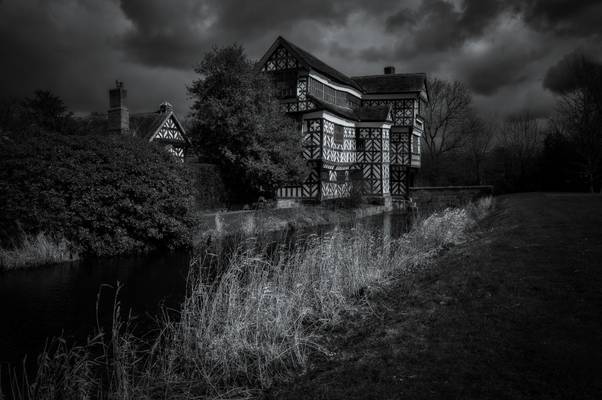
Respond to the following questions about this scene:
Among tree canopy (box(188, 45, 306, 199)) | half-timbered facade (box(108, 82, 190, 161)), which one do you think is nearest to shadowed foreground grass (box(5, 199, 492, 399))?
tree canopy (box(188, 45, 306, 199))

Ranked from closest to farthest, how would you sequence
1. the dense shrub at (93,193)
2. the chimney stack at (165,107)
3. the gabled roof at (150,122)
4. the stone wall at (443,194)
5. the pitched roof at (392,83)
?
the dense shrub at (93,193)
the gabled roof at (150,122)
the chimney stack at (165,107)
the pitched roof at (392,83)
the stone wall at (443,194)

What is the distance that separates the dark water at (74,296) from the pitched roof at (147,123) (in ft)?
53.5

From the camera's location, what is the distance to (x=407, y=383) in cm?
325

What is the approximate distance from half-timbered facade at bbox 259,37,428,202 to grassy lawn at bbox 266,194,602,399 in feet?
65.2

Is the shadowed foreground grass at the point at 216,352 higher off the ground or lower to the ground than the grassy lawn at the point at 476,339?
lower

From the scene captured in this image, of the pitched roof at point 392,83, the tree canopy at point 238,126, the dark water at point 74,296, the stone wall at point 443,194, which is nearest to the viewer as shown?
the dark water at point 74,296

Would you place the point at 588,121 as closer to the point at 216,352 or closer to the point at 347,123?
the point at 347,123

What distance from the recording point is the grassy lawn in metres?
3.16

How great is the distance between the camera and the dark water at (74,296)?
5.92 m

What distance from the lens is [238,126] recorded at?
1952 centimetres

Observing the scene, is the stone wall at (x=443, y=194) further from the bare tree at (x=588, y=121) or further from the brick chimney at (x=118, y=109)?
the brick chimney at (x=118, y=109)

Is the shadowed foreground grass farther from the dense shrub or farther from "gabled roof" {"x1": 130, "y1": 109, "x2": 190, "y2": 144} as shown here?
"gabled roof" {"x1": 130, "y1": 109, "x2": 190, "y2": 144}

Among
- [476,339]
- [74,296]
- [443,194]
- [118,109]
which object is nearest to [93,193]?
[74,296]

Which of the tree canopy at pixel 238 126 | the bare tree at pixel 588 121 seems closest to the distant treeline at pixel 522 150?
the bare tree at pixel 588 121
